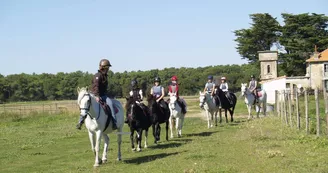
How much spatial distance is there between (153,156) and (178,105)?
16.7ft

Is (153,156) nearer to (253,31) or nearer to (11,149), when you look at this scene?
(11,149)

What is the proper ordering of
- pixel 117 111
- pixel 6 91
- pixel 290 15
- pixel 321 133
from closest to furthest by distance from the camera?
pixel 117 111 → pixel 321 133 → pixel 290 15 → pixel 6 91

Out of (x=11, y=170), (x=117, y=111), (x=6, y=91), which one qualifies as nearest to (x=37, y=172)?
(x=11, y=170)

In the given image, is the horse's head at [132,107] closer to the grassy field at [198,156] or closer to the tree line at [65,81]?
the grassy field at [198,156]

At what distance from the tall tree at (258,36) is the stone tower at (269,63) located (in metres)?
9.71

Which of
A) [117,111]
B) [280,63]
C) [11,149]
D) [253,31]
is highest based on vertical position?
[253,31]

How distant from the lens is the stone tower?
67.1 meters

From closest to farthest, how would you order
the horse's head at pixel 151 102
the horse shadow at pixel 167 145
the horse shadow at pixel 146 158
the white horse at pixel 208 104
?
the horse shadow at pixel 146 158
the horse shadow at pixel 167 145
the horse's head at pixel 151 102
the white horse at pixel 208 104

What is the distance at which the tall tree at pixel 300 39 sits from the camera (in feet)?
230

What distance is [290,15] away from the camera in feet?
240

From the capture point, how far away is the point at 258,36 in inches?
3051

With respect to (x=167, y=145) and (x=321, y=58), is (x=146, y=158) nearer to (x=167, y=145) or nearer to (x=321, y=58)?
(x=167, y=145)

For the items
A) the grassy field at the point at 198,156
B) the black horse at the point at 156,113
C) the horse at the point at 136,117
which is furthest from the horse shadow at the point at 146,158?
the black horse at the point at 156,113

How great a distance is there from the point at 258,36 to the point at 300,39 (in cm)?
816
